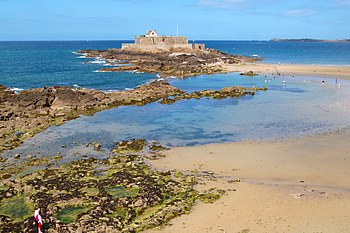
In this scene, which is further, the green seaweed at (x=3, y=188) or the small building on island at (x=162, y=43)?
the small building on island at (x=162, y=43)

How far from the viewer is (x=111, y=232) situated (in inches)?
468

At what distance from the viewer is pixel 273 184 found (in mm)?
15922

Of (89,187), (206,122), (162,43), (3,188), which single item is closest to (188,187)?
(89,187)

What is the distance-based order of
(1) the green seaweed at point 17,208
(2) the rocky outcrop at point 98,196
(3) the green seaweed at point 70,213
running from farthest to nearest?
(1) the green seaweed at point 17,208 → (3) the green seaweed at point 70,213 → (2) the rocky outcrop at point 98,196

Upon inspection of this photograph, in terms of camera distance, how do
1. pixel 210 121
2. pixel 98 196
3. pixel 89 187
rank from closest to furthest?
pixel 98 196 < pixel 89 187 < pixel 210 121

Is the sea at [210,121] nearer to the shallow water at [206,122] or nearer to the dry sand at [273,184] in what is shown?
the shallow water at [206,122]

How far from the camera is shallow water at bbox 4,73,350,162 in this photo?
22.5m

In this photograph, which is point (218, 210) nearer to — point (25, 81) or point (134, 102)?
point (134, 102)

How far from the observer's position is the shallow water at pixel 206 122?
73.9 ft

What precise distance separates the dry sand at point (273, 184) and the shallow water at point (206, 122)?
6.96 ft

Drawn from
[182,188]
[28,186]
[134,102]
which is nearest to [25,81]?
[134,102]

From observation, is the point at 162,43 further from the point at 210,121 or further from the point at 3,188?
the point at 3,188

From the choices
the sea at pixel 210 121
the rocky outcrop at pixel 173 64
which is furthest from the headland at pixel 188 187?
the rocky outcrop at pixel 173 64

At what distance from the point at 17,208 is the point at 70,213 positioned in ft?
7.18
